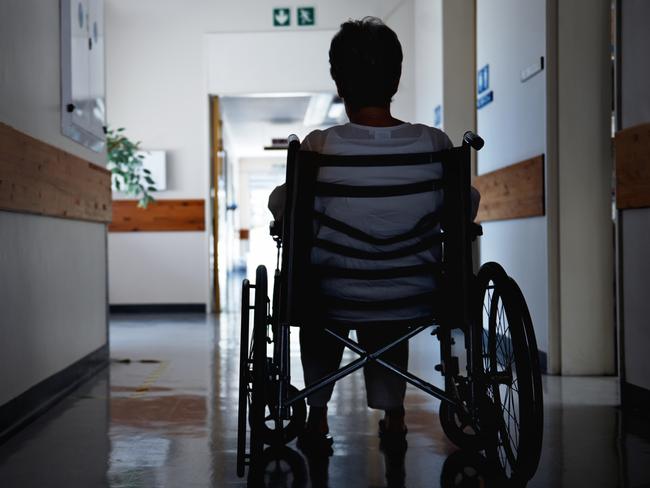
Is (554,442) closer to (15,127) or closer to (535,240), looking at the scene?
(535,240)

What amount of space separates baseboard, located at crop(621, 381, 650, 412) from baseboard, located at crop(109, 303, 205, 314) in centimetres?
483

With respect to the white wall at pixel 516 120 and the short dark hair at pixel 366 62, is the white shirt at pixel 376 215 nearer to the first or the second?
the short dark hair at pixel 366 62

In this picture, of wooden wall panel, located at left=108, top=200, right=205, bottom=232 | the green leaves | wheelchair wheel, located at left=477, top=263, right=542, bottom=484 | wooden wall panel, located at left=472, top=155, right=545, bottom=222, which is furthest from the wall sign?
wooden wall panel, located at left=108, top=200, right=205, bottom=232

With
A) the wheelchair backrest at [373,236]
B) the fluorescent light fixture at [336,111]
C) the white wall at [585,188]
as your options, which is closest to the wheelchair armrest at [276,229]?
the wheelchair backrest at [373,236]

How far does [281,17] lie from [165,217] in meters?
2.15

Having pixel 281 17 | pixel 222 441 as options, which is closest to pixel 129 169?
pixel 281 17

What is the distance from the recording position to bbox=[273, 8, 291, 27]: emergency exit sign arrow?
7023mm

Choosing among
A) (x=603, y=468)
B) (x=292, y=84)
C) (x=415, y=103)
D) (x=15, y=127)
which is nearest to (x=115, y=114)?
(x=292, y=84)

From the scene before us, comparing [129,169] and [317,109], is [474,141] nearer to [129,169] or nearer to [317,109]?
[129,169]

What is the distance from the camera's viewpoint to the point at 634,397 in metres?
2.88

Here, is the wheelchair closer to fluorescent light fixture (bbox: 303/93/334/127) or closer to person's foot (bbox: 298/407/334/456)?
person's foot (bbox: 298/407/334/456)

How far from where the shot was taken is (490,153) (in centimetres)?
479

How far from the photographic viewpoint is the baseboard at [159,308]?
7.21 m

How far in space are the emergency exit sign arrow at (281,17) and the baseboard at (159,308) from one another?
2.71m
